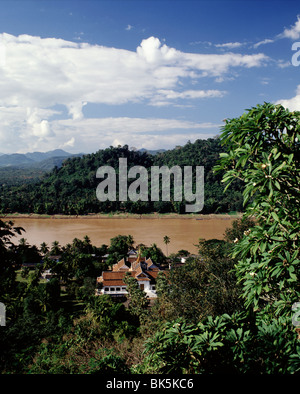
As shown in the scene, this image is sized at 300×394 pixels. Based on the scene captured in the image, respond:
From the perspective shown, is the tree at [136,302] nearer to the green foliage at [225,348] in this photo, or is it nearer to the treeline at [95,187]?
the green foliage at [225,348]

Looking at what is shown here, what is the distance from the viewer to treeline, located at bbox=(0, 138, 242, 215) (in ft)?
121

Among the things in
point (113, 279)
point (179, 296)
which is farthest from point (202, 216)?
point (179, 296)

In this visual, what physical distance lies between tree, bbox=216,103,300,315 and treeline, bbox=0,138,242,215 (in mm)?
28322

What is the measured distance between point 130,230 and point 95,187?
20.6 meters

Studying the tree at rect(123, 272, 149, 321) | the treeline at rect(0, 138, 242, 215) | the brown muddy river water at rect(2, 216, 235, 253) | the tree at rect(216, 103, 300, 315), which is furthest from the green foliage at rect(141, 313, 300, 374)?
the treeline at rect(0, 138, 242, 215)

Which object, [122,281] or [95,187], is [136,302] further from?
[95,187]

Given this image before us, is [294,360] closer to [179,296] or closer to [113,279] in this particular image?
[179,296]

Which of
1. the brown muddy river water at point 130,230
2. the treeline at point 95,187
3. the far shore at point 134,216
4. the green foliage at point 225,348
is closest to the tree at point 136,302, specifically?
the green foliage at point 225,348

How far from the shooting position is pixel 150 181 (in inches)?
1750

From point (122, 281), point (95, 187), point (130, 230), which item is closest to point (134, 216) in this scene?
point (130, 230)

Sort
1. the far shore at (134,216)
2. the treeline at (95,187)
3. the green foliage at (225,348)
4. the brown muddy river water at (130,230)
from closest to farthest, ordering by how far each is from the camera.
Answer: the green foliage at (225,348) → the brown muddy river water at (130,230) → the far shore at (134,216) → the treeline at (95,187)

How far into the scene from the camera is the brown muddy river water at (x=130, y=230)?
23906mm

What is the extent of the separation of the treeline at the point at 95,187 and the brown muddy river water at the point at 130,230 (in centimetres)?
233

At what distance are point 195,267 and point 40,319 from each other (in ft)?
19.7
